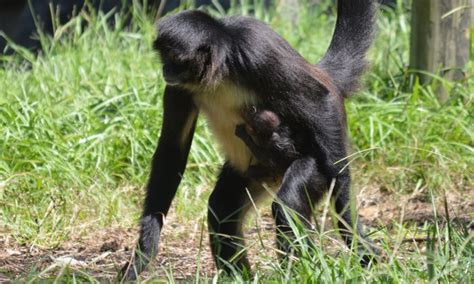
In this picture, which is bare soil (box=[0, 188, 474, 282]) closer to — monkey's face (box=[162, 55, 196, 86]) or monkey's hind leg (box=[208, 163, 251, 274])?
monkey's hind leg (box=[208, 163, 251, 274])

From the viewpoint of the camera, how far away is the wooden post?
7.15 metres

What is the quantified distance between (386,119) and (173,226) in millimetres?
2005

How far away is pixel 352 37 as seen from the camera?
18.4 feet

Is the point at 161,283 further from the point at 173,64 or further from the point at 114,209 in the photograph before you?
the point at 114,209

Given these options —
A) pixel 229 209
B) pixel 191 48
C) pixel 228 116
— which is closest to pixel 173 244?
pixel 229 209

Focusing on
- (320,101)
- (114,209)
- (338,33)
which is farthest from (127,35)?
(320,101)

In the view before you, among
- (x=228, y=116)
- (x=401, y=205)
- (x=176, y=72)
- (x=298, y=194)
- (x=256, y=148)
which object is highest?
(x=176, y=72)

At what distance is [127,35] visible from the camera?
8.91m

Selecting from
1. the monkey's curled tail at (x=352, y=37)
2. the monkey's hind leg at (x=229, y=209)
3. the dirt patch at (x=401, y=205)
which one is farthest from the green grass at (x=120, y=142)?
the monkey's hind leg at (x=229, y=209)

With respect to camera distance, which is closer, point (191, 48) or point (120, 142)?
point (191, 48)

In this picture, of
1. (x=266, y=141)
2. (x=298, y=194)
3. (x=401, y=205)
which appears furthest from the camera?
(x=401, y=205)

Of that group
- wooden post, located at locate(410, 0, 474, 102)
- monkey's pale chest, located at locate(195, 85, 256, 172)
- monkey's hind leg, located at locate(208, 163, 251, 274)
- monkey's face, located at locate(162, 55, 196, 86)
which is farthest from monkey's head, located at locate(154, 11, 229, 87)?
wooden post, located at locate(410, 0, 474, 102)

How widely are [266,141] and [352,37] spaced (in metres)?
1.05

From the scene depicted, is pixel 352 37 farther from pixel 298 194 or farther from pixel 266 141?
pixel 298 194
